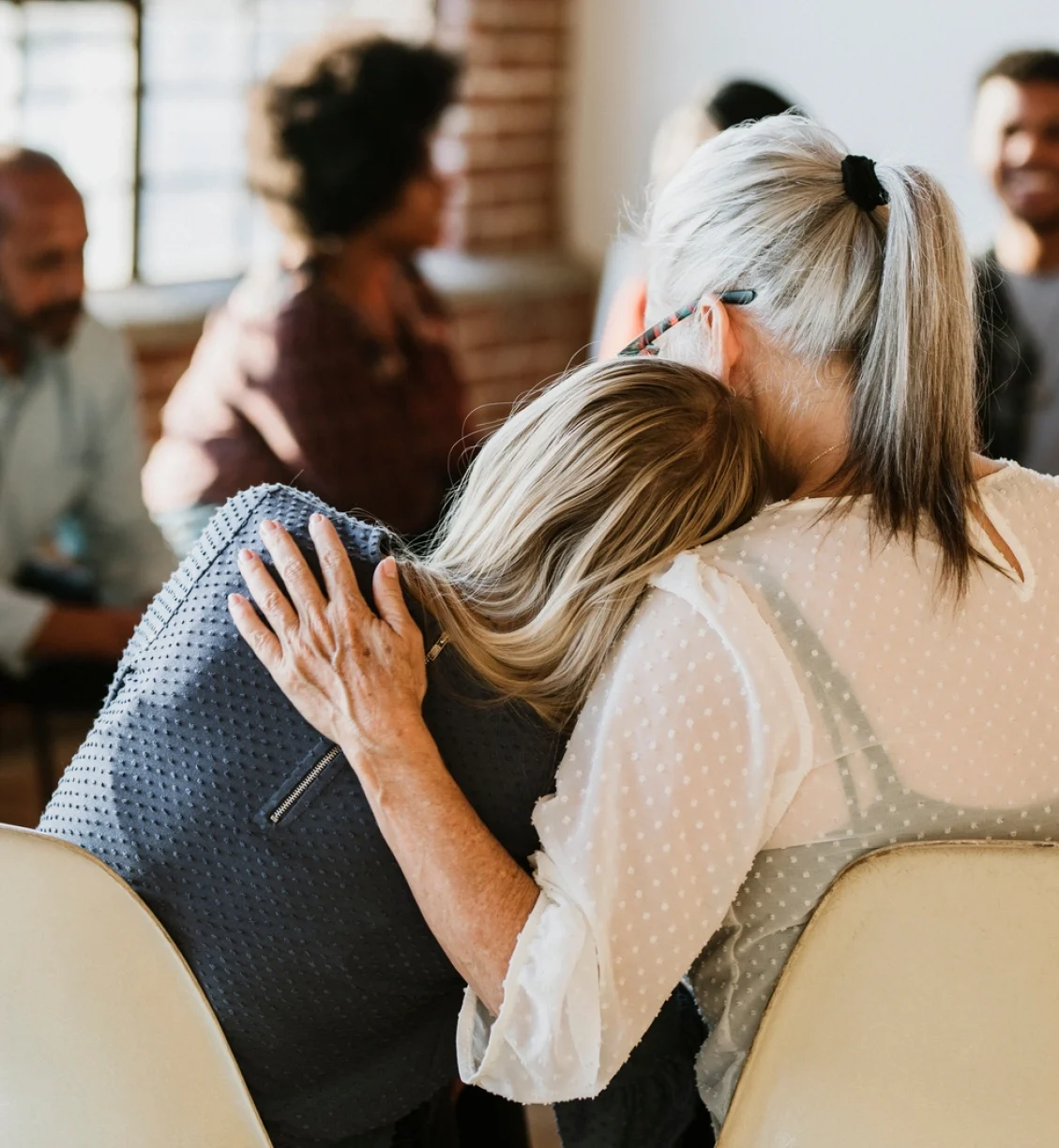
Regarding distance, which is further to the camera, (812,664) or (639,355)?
(639,355)

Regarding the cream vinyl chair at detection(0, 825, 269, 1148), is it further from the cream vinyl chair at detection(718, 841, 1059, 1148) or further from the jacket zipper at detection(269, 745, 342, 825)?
the cream vinyl chair at detection(718, 841, 1059, 1148)

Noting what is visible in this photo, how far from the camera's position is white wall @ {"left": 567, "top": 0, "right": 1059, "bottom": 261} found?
3172mm

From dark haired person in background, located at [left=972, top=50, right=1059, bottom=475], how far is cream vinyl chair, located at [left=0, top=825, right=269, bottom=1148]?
1.89 metres

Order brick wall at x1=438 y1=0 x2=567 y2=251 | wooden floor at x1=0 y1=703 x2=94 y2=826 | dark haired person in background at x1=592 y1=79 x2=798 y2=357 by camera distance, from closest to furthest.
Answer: dark haired person in background at x1=592 y1=79 x2=798 y2=357, wooden floor at x1=0 y1=703 x2=94 y2=826, brick wall at x1=438 y1=0 x2=567 y2=251

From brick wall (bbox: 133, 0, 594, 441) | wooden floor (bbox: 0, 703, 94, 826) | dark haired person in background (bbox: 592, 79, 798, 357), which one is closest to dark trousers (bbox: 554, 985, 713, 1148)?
dark haired person in background (bbox: 592, 79, 798, 357)

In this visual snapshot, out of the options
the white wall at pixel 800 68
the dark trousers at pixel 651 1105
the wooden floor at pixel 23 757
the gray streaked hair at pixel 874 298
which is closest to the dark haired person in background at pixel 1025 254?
the white wall at pixel 800 68

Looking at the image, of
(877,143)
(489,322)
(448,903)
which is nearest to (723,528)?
(448,903)

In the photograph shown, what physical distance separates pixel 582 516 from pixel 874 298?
291 millimetres

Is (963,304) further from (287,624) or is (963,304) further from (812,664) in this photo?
(287,624)

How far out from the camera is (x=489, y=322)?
4121 millimetres

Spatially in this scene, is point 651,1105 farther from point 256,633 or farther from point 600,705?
point 256,633

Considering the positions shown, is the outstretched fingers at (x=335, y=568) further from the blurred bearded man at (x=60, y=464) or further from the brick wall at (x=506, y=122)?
the brick wall at (x=506, y=122)

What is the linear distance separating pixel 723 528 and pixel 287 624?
340 mm

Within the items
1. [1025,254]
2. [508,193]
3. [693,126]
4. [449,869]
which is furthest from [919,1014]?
[508,193]
